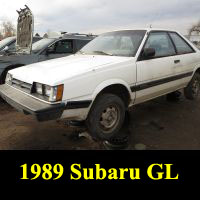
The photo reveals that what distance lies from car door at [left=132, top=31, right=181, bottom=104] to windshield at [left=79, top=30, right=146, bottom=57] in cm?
16

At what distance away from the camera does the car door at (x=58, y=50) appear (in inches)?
210

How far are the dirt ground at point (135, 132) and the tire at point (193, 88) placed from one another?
0.30 metres

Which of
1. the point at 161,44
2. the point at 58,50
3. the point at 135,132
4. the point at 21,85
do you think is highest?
the point at 58,50

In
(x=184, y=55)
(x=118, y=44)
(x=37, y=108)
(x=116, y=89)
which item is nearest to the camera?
(x=37, y=108)

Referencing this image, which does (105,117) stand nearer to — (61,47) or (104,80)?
(104,80)

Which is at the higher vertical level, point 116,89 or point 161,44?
point 161,44

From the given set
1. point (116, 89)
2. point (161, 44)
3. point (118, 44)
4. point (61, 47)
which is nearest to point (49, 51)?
point (61, 47)

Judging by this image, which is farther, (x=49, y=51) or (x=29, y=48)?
(x=49, y=51)

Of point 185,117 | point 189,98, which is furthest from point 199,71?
point 185,117

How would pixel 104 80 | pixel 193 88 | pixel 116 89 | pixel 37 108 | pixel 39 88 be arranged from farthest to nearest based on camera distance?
pixel 193 88, pixel 116 89, pixel 104 80, pixel 39 88, pixel 37 108

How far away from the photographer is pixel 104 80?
8.74 ft

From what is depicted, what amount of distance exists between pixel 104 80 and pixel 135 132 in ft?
3.88

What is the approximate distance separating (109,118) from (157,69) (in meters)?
1.22

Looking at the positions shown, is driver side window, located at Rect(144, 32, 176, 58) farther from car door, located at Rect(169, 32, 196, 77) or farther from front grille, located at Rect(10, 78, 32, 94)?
front grille, located at Rect(10, 78, 32, 94)
